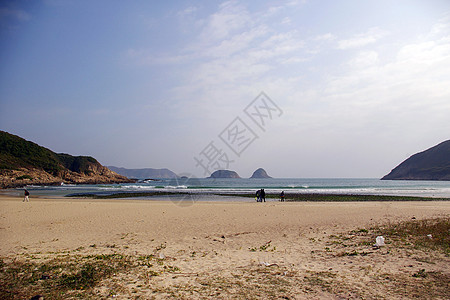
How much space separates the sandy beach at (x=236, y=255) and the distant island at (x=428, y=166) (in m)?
154

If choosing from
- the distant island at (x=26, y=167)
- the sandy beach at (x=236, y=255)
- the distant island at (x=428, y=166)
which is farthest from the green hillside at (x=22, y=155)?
the distant island at (x=428, y=166)

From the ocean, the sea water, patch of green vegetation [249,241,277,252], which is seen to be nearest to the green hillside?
the ocean

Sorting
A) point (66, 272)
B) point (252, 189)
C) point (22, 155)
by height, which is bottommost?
point (252, 189)

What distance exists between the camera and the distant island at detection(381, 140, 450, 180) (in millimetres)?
138875

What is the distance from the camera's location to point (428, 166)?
152 m

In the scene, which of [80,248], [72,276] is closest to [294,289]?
[72,276]

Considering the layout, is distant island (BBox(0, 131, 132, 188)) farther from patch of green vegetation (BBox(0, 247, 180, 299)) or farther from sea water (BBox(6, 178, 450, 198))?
patch of green vegetation (BBox(0, 247, 180, 299))

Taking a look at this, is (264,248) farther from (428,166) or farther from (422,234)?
(428,166)

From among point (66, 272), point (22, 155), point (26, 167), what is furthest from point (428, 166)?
point (66, 272)

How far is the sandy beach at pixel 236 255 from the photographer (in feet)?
18.9

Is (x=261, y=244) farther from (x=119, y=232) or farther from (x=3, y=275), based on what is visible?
(x=3, y=275)

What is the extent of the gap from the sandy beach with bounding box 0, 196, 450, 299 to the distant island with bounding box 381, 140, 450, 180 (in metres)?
154

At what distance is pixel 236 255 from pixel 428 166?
17868cm

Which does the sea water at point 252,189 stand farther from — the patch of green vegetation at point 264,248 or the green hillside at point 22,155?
the patch of green vegetation at point 264,248
